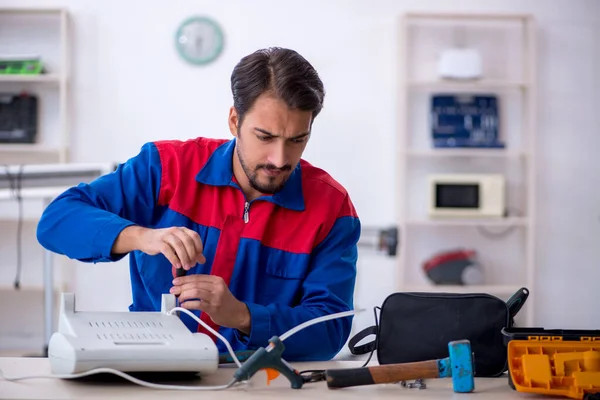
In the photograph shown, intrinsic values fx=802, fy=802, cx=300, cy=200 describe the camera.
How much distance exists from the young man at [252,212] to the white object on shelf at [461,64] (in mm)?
2817

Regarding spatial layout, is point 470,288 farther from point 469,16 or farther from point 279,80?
point 279,80

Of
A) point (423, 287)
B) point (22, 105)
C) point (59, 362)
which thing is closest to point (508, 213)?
point (423, 287)

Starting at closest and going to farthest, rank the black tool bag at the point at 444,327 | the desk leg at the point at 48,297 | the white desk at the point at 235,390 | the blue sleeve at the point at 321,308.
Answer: the white desk at the point at 235,390 < the black tool bag at the point at 444,327 < the blue sleeve at the point at 321,308 < the desk leg at the point at 48,297

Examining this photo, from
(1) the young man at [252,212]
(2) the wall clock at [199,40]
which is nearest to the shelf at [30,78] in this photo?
(2) the wall clock at [199,40]

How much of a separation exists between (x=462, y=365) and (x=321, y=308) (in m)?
0.44

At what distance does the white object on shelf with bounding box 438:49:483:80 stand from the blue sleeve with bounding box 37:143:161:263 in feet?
9.73

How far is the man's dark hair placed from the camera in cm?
157

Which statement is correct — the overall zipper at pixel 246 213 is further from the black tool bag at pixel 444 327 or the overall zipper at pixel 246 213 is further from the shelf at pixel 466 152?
the shelf at pixel 466 152

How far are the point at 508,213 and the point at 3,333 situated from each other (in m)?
2.93

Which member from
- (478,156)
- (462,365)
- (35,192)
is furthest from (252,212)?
(478,156)

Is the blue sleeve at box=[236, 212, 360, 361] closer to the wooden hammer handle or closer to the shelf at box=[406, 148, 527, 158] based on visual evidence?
the wooden hammer handle

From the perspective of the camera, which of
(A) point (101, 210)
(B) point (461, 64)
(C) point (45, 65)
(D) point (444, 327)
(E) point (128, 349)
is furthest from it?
(C) point (45, 65)

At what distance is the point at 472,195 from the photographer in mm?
4414

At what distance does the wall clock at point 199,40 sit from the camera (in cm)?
450
